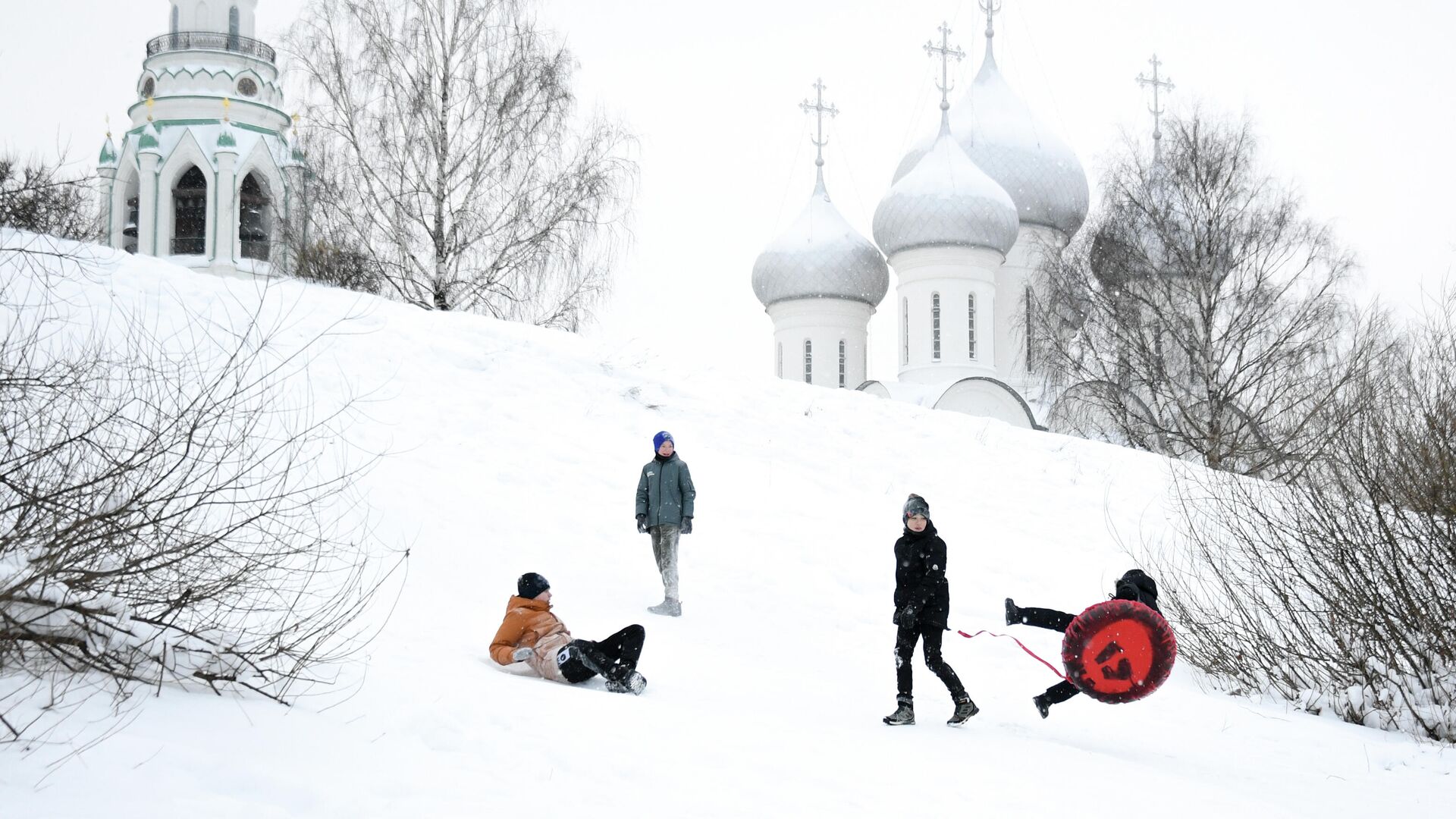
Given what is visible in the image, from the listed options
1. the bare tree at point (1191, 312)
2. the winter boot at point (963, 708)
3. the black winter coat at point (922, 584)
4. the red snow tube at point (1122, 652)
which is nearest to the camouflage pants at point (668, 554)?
the black winter coat at point (922, 584)

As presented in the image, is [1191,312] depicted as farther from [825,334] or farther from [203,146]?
[203,146]

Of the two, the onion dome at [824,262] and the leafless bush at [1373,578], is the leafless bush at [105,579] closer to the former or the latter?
the leafless bush at [1373,578]

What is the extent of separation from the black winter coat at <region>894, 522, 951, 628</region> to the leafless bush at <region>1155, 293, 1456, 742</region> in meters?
3.15

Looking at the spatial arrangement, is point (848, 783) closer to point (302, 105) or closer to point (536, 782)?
point (536, 782)

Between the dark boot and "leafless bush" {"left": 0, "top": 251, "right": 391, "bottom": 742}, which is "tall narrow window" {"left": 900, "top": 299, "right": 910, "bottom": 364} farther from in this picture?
"leafless bush" {"left": 0, "top": 251, "right": 391, "bottom": 742}

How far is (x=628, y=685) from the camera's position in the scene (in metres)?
6.70

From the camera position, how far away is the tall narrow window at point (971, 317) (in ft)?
99.0

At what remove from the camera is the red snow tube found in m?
6.50

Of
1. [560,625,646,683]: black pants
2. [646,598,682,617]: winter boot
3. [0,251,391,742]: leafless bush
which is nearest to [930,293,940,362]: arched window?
[646,598,682,617]: winter boot

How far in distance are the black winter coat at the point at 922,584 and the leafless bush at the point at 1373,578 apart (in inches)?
124

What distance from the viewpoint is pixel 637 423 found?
44.8ft

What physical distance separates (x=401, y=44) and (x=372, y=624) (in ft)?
43.4

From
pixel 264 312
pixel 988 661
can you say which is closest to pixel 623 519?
pixel 988 661

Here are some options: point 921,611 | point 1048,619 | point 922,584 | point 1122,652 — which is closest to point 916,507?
point 922,584
